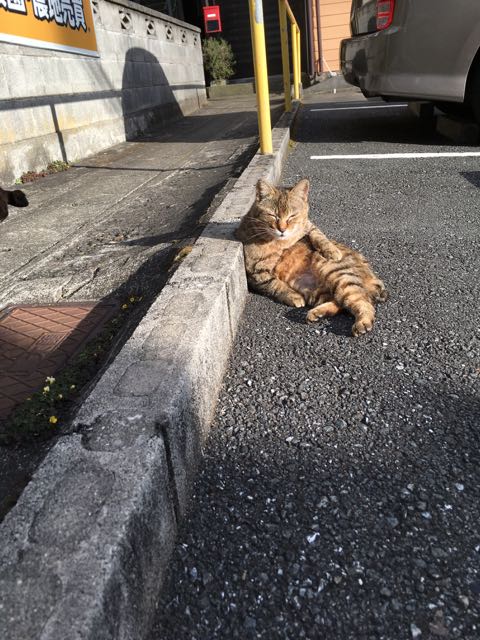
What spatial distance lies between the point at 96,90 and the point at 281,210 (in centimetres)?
684

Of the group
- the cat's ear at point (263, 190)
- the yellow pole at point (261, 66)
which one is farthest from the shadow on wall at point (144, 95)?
the cat's ear at point (263, 190)

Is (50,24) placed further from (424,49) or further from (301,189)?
(301,189)

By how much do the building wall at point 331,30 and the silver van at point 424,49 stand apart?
10.7 m

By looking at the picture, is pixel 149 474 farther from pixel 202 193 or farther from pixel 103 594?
pixel 202 193

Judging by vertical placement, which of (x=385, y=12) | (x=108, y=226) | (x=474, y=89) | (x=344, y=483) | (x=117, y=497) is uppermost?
(x=385, y=12)

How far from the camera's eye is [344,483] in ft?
5.46

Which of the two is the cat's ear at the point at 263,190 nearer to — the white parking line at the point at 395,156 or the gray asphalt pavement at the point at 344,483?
the gray asphalt pavement at the point at 344,483

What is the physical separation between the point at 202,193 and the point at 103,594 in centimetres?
466

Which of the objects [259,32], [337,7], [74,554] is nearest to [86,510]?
[74,554]

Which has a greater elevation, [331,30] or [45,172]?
[331,30]

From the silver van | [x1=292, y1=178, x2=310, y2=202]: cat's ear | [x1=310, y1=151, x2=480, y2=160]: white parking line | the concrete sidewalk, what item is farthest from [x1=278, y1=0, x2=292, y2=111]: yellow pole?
[x1=292, y1=178, x2=310, y2=202]: cat's ear

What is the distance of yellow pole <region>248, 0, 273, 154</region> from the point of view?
4875 millimetres

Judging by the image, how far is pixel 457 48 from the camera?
552 centimetres

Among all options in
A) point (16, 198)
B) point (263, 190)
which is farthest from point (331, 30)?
point (16, 198)
